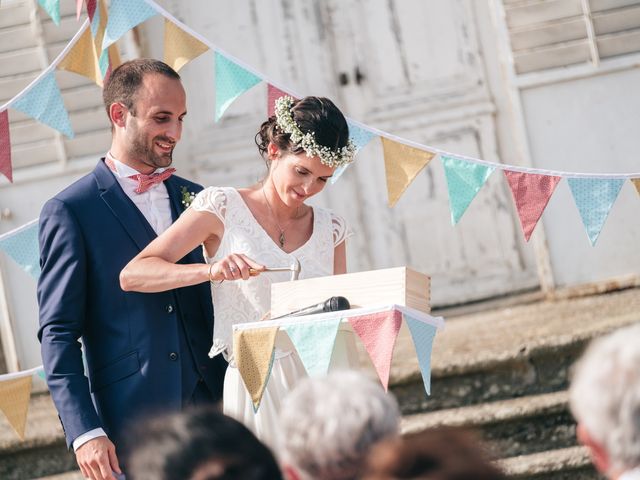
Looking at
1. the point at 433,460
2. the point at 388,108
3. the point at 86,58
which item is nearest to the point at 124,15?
the point at 86,58

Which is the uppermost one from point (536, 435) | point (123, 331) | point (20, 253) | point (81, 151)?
point (81, 151)

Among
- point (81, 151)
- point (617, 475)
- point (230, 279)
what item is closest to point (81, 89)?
point (81, 151)

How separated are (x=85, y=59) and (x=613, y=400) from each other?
111 inches

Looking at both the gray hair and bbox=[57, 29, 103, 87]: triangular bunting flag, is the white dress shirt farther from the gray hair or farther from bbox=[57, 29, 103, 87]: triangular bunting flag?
the gray hair

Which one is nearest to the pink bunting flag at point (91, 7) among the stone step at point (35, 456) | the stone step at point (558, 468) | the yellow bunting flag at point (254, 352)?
the yellow bunting flag at point (254, 352)

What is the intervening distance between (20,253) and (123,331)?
101 centimetres

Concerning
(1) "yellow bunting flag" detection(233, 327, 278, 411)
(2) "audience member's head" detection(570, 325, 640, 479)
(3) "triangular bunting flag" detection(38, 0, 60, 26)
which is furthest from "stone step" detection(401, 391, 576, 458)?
(2) "audience member's head" detection(570, 325, 640, 479)

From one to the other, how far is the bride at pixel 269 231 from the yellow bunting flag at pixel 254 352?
12 cm

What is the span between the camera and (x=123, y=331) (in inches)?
133

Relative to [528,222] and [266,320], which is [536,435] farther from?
[266,320]

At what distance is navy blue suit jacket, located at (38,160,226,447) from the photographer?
3.29 m

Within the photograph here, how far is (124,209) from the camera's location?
347 cm

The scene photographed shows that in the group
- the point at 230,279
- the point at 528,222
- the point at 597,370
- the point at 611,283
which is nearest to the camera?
the point at 597,370

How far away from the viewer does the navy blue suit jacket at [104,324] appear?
10.8 feet
